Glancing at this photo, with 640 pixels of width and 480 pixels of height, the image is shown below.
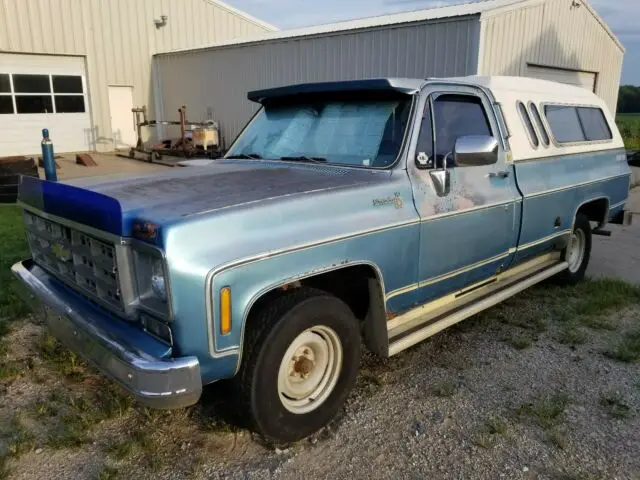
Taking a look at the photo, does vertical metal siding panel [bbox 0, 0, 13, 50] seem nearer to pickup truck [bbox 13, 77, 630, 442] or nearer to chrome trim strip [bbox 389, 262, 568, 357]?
pickup truck [bbox 13, 77, 630, 442]

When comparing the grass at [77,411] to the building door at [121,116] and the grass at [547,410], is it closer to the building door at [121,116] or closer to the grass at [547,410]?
the grass at [547,410]

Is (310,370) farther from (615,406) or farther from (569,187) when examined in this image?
(569,187)

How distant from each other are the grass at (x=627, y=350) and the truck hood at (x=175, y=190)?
2392mm

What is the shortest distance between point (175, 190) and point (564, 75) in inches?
619

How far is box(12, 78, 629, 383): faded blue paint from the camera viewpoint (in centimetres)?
254

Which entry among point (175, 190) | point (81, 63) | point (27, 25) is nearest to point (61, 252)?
point (175, 190)

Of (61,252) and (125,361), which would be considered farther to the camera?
(61,252)

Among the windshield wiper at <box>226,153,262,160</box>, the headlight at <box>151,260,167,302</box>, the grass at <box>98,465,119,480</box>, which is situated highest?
the windshield wiper at <box>226,153,262,160</box>

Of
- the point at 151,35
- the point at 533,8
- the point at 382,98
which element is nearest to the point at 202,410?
the point at 382,98

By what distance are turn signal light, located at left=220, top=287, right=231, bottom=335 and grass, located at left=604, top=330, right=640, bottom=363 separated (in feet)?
10.5

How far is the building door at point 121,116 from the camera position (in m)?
20.0

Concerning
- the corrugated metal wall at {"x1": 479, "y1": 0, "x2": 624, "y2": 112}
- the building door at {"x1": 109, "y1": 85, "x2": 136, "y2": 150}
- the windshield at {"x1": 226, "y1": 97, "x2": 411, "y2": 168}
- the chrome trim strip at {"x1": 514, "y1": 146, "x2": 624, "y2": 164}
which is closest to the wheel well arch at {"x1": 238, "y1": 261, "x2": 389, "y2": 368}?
the windshield at {"x1": 226, "y1": 97, "x2": 411, "y2": 168}

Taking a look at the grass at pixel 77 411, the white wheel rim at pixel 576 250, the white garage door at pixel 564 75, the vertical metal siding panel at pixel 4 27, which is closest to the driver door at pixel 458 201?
the white wheel rim at pixel 576 250

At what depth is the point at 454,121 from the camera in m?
4.08
